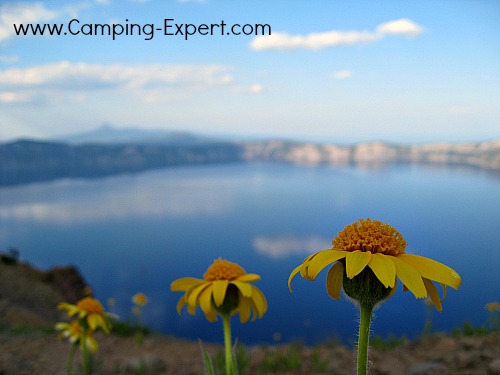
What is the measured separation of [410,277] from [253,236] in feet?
181

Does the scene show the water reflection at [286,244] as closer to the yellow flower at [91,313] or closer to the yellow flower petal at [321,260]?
the yellow flower at [91,313]

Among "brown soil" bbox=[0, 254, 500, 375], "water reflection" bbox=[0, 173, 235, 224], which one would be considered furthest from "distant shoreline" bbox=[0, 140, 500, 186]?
"brown soil" bbox=[0, 254, 500, 375]

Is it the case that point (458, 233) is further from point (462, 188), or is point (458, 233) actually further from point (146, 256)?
point (462, 188)

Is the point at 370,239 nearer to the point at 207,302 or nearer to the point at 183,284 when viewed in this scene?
the point at 207,302

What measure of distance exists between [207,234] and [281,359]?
2040 inches

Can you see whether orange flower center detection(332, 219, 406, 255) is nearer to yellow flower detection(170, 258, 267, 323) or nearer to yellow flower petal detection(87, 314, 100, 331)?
yellow flower detection(170, 258, 267, 323)

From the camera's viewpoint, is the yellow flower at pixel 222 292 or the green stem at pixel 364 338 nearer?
the green stem at pixel 364 338

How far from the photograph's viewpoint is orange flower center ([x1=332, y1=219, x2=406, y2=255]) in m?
2.00

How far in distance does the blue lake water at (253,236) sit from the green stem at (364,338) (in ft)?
15.4

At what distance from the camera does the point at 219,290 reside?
2959 millimetres

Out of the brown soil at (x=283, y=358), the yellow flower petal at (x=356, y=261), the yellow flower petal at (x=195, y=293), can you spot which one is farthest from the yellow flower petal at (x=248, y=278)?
the brown soil at (x=283, y=358)

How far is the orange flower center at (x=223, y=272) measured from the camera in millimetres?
3146

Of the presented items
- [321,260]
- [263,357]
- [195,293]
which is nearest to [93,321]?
[195,293]

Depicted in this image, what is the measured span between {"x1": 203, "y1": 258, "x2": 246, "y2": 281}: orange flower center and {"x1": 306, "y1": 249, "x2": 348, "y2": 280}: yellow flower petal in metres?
1.29
